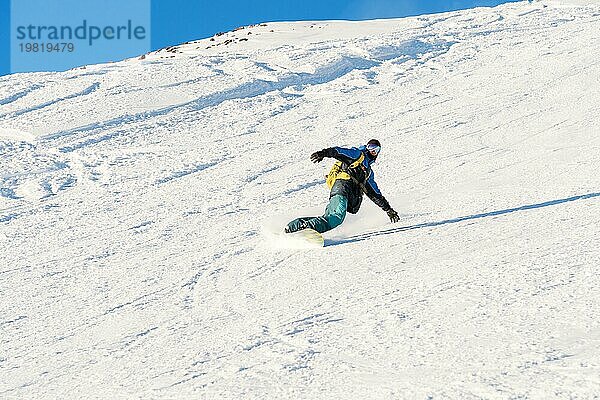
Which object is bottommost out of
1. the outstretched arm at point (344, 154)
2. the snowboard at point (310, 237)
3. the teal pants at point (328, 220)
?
the snowboard at point (310, 237)

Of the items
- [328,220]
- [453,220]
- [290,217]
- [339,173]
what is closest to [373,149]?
[339,173]

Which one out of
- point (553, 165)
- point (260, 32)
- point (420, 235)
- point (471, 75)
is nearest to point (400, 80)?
point (471, 75)

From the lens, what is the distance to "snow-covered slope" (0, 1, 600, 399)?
347 cm

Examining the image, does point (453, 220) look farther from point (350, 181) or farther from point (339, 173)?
point (339, 173)

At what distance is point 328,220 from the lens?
6.10 metres

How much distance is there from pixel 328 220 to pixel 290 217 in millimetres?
882

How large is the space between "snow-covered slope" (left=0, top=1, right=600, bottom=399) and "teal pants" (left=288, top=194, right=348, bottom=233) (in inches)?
6.5

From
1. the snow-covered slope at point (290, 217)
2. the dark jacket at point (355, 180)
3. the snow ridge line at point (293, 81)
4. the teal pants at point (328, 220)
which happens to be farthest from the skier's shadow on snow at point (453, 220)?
the snow ridge line at point (293, 81)

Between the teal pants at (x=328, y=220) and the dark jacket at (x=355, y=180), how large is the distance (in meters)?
0.09

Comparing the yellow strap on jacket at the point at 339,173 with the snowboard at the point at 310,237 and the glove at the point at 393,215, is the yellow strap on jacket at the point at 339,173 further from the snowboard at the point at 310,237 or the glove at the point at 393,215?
the snowboard at the point at 310,237

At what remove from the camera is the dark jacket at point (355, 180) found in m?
6.34

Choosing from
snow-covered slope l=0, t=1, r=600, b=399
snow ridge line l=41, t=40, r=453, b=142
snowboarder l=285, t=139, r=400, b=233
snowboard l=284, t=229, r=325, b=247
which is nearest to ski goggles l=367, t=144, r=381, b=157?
snowboarder l=285, t=139, r=400, b=233

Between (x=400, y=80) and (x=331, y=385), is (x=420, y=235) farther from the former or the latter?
A: (x=400, y=80)

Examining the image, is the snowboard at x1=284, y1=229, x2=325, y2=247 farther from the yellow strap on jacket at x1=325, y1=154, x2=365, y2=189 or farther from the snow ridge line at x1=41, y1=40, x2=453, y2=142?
the snow ridge line at x1=41, y1=40, x2=453, y2=142
